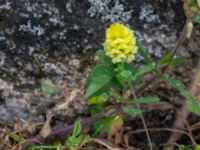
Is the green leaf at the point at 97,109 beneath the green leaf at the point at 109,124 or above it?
above

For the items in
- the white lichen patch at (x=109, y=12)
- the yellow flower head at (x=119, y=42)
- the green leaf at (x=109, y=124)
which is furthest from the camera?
the white lichen patch at (x=109, y=12)

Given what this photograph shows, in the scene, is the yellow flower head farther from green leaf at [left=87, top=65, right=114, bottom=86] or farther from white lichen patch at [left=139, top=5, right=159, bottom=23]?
white lichen patch at [left=139, top=5, right=159, bottom=23]

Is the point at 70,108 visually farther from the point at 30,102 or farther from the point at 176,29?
the point at 176,29

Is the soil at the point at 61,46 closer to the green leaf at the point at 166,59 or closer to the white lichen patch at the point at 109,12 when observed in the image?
the white lichen patch at the point at 109,12

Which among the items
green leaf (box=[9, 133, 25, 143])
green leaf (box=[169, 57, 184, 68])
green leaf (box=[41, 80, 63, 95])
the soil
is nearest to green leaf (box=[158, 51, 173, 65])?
green leaf (box=[169, 57, 184, 68])

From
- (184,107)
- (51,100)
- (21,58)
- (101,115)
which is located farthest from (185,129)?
(21,58)

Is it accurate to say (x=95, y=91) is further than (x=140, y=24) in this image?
No

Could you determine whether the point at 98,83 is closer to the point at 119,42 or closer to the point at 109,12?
the point at 119,42

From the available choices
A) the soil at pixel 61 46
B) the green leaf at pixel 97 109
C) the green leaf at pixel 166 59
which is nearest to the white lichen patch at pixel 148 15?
the soil at pixel 61 46
